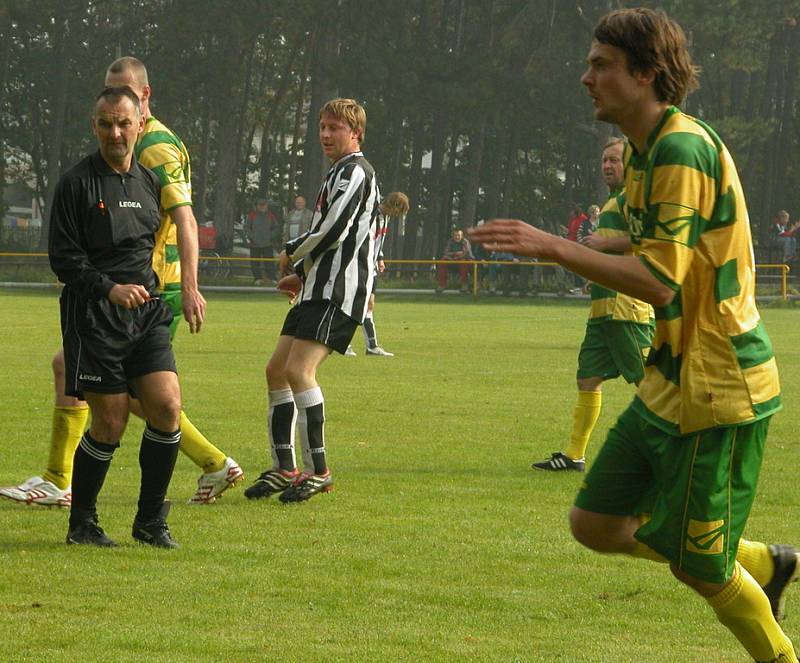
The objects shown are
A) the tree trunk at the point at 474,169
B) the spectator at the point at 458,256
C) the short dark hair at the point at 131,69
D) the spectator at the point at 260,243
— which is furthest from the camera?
the tree trunk at the point at 474,169

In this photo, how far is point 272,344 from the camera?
813 inches

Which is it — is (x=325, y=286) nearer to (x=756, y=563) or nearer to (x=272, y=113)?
(x=756, y=563)

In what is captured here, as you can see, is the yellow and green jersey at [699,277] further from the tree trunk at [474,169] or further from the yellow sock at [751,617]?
the tree trunk at [474,169]

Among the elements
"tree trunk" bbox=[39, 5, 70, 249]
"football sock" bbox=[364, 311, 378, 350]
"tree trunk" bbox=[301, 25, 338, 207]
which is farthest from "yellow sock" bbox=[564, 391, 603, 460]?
"tree trunk" bbox=[39, 5, 70, 249]

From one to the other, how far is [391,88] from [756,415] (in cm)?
4598

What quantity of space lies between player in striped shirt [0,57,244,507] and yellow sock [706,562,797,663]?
124 inches

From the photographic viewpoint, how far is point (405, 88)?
48.7 m

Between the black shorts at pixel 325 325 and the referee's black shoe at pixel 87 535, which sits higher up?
the black shorts at pixel 325 325

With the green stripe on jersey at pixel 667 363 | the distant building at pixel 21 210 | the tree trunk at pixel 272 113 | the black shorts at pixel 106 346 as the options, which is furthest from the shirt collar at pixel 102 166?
the distant building at pixel 21 210

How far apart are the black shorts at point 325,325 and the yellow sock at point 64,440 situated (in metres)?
1.21

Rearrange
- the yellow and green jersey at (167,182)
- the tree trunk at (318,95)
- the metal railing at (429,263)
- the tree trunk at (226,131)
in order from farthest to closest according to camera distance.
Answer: the tree trunk at (226,131)
the tree trunk at (318,95)
the metal railing at (429,263)
the yellow and green jersey at (167,182)

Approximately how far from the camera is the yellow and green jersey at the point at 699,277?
13.6 feet

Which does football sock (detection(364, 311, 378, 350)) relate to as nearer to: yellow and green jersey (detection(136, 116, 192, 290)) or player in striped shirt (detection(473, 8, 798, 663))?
yellow and green jersey (detection(136, 116, 192, 290))

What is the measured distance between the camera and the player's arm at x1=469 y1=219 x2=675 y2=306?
408 cm
